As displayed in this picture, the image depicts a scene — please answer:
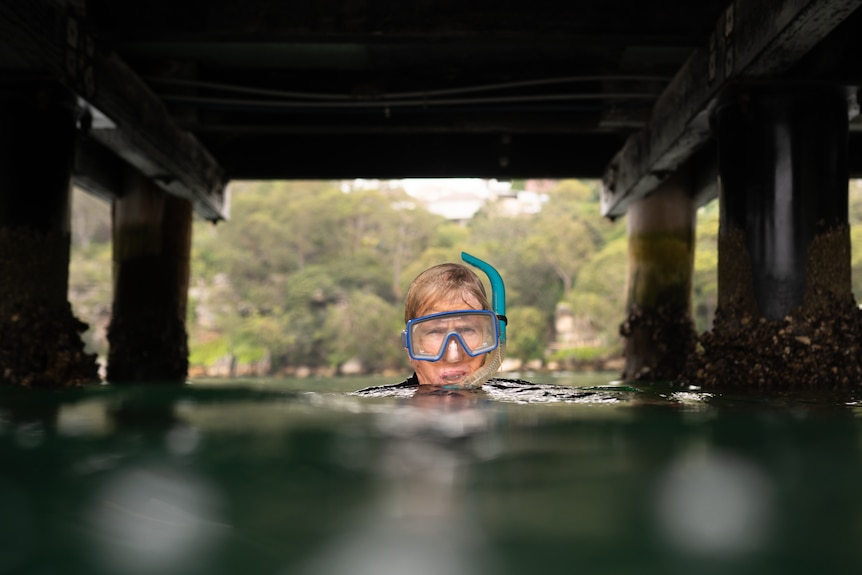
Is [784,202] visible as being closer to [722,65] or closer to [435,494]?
[722,65]

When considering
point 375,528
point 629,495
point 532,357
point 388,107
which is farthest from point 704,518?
point 532,357

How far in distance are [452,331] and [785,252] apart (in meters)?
2.87

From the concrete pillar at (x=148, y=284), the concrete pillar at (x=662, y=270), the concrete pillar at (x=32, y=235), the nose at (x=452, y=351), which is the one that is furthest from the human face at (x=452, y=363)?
the concrete pillar at (x=662, y=270)

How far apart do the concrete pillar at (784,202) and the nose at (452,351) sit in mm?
2693

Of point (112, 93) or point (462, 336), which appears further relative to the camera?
point (112, 93)

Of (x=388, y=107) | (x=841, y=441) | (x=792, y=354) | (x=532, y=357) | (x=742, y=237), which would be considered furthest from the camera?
(x=532, y=357)

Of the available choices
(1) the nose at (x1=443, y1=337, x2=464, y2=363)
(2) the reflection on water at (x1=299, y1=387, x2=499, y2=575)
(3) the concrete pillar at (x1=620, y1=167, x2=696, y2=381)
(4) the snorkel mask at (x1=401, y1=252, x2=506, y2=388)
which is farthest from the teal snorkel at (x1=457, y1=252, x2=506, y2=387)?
(3) the concrete pillar at (x1=620, y1=167, x2=696, y2=381)

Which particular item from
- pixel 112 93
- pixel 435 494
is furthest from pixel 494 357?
pixel 112 93

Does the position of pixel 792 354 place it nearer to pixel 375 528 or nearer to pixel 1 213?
pixel 375 528

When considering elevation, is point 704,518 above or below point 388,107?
below

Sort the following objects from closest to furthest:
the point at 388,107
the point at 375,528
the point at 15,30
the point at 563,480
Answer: the point at 375,528 → the point at 563,480 → the point at 15,30 → the point at 388,107

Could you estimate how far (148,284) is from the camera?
33.1 ft

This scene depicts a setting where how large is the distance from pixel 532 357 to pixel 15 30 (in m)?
26.7

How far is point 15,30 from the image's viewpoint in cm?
508
